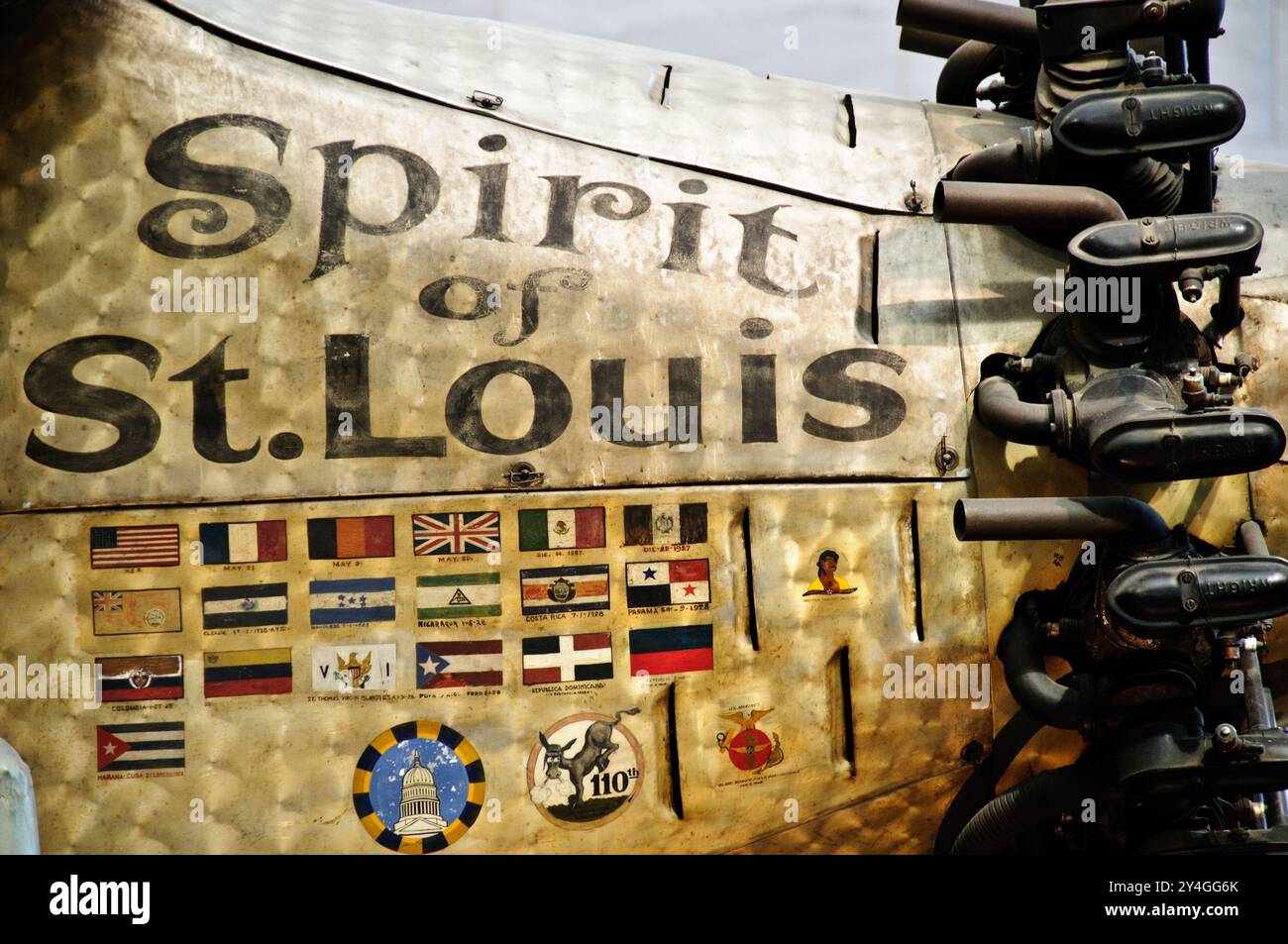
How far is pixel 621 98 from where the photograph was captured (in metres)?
3.80

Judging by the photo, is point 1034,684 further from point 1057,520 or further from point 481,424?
point 481,424

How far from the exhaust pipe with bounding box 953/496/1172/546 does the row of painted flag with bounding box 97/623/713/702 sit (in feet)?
2.36

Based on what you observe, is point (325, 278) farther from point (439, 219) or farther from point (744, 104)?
point (744, 104)

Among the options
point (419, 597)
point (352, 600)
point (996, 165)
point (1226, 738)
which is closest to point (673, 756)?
point (419, 597)

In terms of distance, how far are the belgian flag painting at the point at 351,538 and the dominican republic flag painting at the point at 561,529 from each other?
0.34 meters

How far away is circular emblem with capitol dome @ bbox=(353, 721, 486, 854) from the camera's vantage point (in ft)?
10.6

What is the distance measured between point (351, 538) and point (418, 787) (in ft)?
2.12

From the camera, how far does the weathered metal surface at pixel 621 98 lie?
3.62 meters

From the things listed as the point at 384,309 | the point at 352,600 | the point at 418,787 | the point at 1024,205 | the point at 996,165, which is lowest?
the point at 418,787

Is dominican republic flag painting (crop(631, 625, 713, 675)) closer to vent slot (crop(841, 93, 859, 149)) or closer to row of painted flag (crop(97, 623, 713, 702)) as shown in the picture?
row of painted flag (crop(97, 623, 713, 702))

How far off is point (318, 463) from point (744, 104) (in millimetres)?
1683

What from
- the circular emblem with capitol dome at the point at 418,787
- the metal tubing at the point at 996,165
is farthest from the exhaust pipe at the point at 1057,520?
the circular emblem with capitol dome at the point at 418,787

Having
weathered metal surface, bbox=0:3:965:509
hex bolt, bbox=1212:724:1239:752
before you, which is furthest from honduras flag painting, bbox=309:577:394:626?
hex bolt, bbox=1212:724:1239:752
